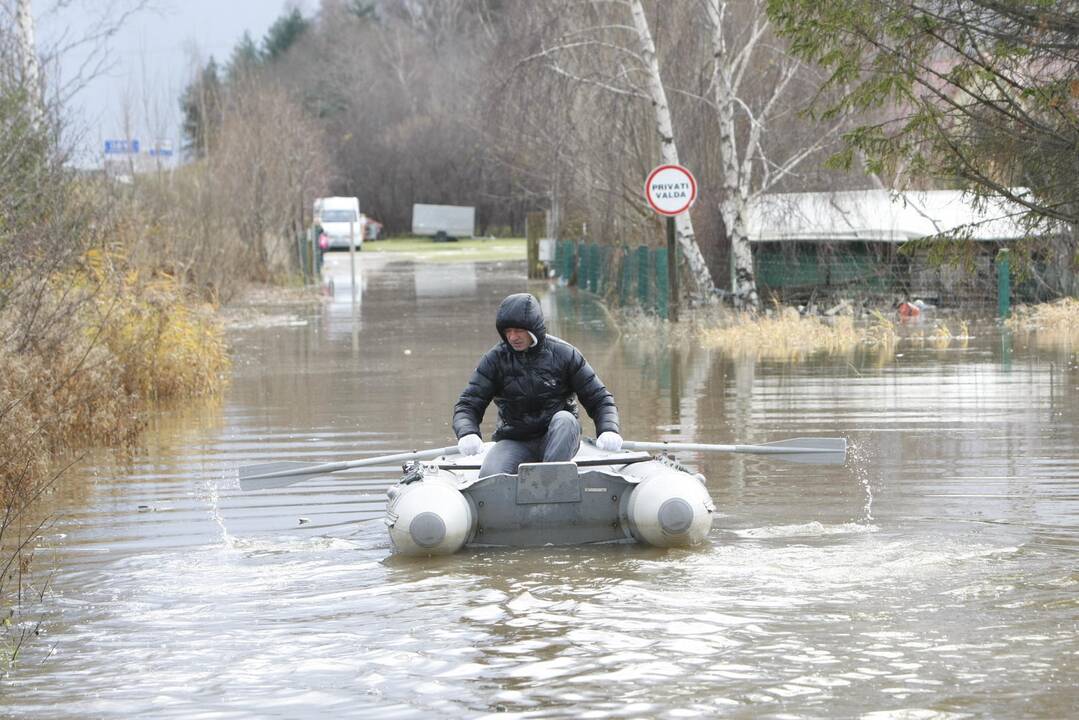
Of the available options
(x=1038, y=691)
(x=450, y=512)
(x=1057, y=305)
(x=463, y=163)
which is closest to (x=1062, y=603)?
(x=1038, y=691)

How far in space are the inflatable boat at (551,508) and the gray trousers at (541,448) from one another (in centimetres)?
17

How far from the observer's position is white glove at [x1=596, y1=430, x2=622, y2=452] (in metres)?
9.88

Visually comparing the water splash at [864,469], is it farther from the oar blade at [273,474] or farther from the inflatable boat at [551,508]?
the oar blade at [273,474]

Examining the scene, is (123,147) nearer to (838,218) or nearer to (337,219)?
(838,218)

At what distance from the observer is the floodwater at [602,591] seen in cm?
646

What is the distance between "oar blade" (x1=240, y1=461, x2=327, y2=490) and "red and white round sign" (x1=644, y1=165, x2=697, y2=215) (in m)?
13.0

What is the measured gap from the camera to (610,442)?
9.87m

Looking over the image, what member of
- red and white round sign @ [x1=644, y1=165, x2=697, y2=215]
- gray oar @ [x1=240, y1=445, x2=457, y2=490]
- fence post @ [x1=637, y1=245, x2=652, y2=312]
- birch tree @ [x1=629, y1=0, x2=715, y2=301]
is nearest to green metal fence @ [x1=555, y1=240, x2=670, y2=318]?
fence post @ [x1=637, y1=245, x2=652, y2=312]

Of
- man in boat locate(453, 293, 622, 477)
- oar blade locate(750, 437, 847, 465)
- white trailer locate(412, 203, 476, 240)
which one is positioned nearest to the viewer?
man in boat locate(453, 293, 622, 477)

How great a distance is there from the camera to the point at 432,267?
55.1 m

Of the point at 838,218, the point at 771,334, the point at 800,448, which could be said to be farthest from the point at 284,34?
the point at 800,448

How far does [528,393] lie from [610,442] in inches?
24.2

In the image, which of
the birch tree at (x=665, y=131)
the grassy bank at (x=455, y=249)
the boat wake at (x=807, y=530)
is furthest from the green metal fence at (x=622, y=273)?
the grassy bank at (x=455, y=249)

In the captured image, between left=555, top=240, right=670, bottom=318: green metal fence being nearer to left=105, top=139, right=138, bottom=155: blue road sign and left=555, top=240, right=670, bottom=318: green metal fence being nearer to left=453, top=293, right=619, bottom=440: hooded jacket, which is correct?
left=105, top=139, right=138, bottom=155: blue road sign
